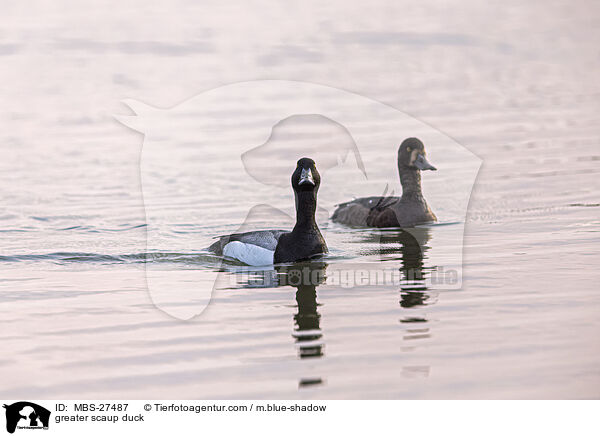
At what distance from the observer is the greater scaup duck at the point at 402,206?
51.4 feet

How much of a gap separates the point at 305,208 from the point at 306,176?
545 mm

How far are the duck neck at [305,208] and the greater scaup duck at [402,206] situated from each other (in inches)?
126

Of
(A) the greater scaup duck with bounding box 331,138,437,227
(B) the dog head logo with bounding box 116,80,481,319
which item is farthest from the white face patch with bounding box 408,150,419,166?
(B) the dog head logo with bounding box 116,80,481,319

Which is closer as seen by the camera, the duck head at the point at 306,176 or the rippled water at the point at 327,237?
the rippled water at the point at 327,237

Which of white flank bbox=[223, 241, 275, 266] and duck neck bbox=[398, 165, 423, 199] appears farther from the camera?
duck neck bbox=[398, 165, 423, 199]

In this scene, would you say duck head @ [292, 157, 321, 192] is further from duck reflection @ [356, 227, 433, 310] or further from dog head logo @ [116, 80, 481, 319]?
dog head logo @ [116, 80, 481, 319]

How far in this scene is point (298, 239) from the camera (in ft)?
41.5

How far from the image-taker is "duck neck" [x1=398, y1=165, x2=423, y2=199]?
1611cm

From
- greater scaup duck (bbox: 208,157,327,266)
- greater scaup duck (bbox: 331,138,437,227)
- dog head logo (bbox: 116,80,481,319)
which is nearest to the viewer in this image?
greater scaup duck (bbox: 208,157,327,266)

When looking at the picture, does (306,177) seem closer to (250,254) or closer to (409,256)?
(250,254)

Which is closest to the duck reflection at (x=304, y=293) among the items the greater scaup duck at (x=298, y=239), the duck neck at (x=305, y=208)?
the greater scaup duck at (x=298, y=239)

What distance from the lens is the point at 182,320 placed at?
9688 millimetres
